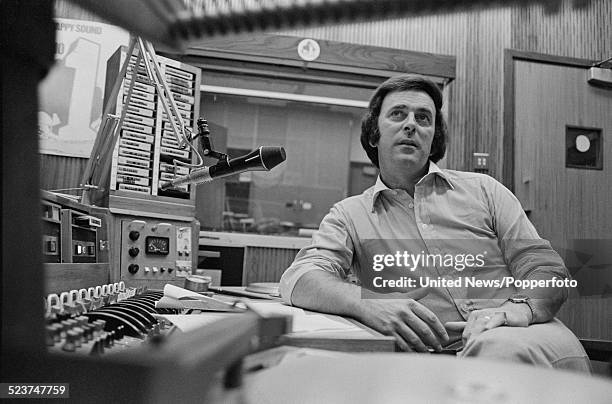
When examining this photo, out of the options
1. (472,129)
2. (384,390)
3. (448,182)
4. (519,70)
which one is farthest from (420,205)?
(384,390)

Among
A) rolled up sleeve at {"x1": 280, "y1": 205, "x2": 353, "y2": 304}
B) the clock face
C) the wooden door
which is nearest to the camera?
the wooden door

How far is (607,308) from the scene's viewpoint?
36cm

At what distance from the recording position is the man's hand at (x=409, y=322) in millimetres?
424

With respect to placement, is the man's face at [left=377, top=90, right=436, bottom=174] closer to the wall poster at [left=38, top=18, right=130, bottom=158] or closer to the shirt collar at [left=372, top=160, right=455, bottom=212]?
the shirt collar at [left=372, top=160, right=455, bottom=212]

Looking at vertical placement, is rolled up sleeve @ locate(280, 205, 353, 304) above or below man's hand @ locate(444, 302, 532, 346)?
above

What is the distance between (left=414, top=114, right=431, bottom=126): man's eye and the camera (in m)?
0.84

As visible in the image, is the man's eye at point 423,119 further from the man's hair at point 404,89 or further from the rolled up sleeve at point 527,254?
the rolled up sleeve at point 527,254

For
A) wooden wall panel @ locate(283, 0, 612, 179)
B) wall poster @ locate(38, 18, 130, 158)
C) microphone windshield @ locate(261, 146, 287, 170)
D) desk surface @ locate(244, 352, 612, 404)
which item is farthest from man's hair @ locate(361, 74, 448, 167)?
desk surface @ locate(244, 352, 612, 404)

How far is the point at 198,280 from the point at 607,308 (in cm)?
62

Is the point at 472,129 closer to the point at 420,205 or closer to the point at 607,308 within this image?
the point at 420,205

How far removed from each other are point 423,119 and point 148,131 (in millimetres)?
456

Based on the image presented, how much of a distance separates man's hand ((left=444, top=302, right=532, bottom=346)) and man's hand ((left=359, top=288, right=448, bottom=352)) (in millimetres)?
31

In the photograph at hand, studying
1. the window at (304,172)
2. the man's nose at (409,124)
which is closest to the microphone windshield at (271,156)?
the man's nose at (409,124)

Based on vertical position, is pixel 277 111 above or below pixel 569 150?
above
